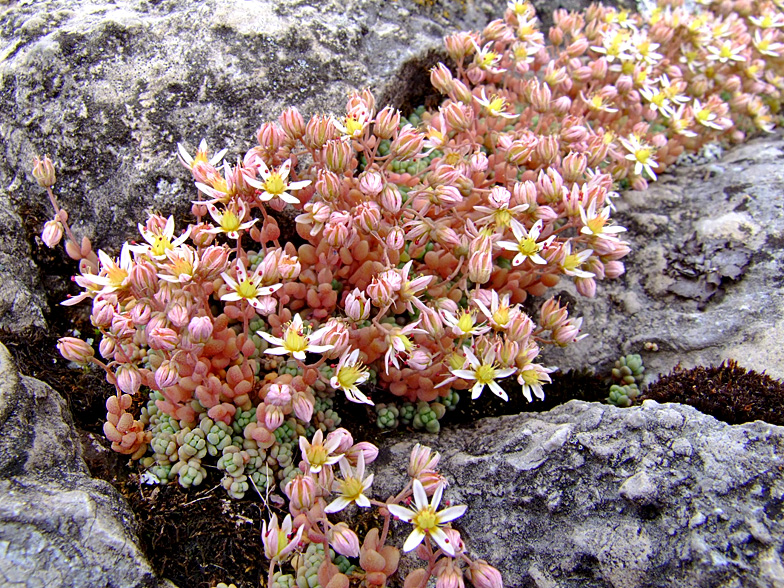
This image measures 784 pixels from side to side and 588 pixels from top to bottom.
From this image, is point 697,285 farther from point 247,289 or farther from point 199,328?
point 199,328

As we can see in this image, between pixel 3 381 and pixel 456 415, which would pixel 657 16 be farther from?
pixel 3 381

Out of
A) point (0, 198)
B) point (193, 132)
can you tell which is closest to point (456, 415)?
point (193, 132)

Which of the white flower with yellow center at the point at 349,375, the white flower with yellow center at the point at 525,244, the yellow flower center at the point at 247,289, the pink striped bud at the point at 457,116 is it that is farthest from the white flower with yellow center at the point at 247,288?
the pink striped bud at the point at 457,116

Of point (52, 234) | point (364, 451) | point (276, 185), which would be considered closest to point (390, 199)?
point (276, 185)

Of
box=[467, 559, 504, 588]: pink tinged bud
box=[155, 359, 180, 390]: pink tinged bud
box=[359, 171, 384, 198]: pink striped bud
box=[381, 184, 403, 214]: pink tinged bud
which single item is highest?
box=[359, 171, 384, 198]: pink striped bud

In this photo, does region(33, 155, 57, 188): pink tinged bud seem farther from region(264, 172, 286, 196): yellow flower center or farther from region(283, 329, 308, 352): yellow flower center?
region(283, 329, 308, 352): yellow flower center

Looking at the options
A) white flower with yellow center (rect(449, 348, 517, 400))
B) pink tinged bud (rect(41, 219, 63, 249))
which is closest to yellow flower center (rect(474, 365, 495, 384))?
white flower with yellow center (rect(449, 348, 517, 400))

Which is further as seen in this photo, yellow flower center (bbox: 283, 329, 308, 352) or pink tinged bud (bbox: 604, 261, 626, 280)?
pink tinged bud (bbox: 604, 261, 626, 280)
